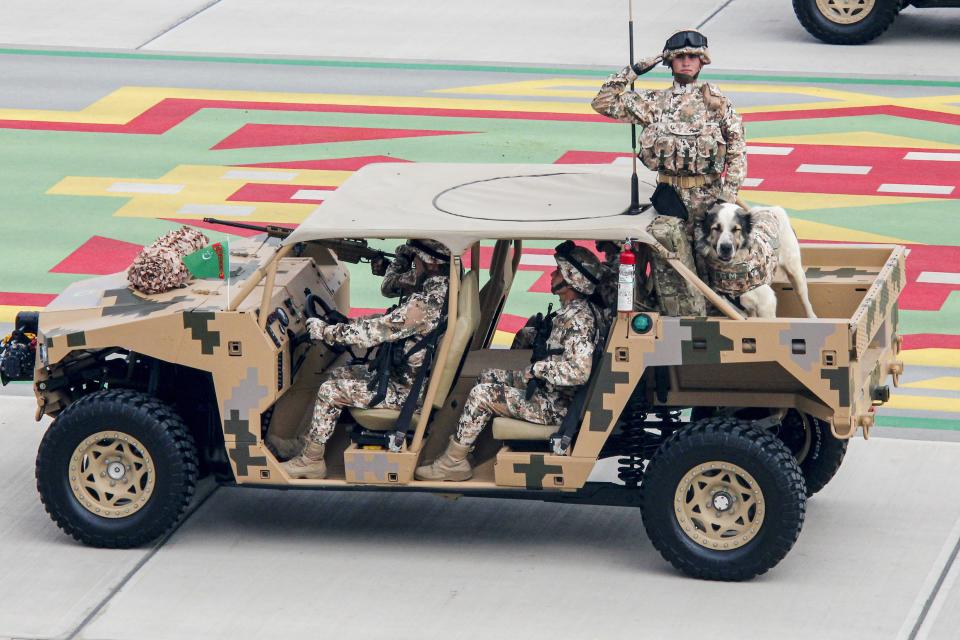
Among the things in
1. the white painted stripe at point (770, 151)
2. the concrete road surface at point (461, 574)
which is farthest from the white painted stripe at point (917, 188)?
the concrete road surface at point (461, 574)

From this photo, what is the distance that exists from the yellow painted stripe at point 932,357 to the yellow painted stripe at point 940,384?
0.23 metres

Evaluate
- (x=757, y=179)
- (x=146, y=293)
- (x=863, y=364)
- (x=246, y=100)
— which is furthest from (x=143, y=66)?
(x=863, y=364)

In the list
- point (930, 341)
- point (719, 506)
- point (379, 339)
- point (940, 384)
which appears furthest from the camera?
point (930, 341)

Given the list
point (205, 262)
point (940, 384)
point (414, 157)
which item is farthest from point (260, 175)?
point (205, 262)

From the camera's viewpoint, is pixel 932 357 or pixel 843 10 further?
pixel 843 10

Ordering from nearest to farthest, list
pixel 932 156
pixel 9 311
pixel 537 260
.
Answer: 1. pixel 9 311
2. pixel 537 260
3. pixel 932 156

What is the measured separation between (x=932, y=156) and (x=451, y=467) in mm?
9746

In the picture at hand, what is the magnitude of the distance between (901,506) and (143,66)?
13.5 meters

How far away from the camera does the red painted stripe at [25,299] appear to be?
50.3ft

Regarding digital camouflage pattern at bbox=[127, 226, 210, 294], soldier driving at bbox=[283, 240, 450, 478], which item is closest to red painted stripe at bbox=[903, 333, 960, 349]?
soldier driving at bbox=[283, 240, 450, 478]

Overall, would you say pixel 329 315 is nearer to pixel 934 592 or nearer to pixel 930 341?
pixel 934 592

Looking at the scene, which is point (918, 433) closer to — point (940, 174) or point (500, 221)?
point (500, 221)

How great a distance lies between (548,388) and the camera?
1037cm

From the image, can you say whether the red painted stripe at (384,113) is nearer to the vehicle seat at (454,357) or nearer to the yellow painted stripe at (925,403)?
the yellow painted stripe at (925,403)
